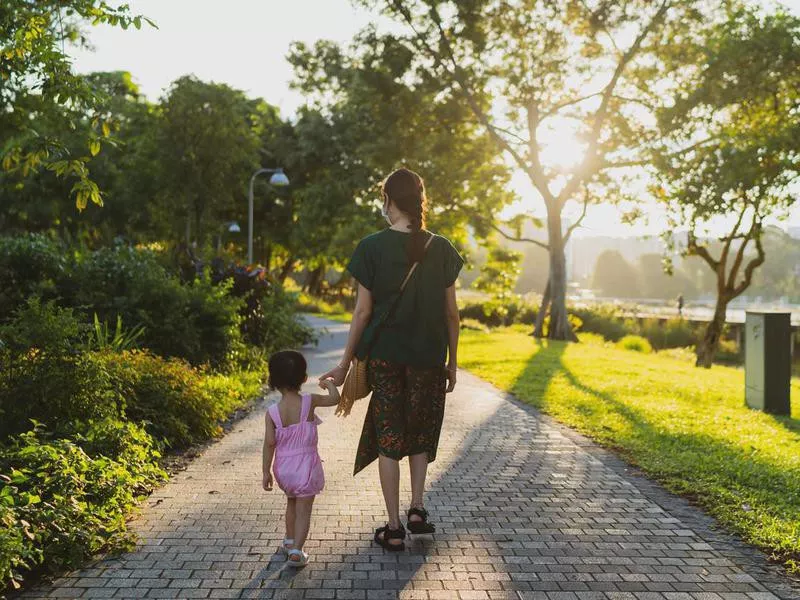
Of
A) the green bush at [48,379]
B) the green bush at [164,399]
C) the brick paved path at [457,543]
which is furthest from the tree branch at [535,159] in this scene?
the green bush at [48,379]

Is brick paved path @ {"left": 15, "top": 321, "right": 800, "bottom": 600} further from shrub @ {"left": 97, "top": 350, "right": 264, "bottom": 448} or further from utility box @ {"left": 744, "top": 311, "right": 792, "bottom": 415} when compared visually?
utility box @ {"left": 744, "top": 311, "right": 792, "bottom": 415}

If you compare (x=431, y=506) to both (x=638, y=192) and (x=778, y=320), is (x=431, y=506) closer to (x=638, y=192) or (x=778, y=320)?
(x=778, y=320)

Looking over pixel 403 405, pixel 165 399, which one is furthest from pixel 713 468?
pixel 165 399

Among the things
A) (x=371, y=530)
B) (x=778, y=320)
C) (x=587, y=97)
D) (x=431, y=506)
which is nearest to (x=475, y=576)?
(x=371, y=530)

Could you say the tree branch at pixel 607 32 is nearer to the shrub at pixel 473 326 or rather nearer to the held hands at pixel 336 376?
the shrub at pixel 473 326

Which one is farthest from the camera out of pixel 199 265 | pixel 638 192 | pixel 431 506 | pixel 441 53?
pixel 638 192

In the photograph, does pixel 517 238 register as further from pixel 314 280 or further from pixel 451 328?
pixel 314 280

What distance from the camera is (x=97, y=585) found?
12.2 ft

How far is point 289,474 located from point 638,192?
2171 cm

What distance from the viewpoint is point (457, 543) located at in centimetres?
446

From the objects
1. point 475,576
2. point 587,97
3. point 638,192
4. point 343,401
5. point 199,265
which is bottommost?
point 475,576

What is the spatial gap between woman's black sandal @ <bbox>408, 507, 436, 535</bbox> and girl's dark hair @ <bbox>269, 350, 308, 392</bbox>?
1.05 m

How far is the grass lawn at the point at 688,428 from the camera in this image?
528cm

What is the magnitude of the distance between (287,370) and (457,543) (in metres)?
1.40
